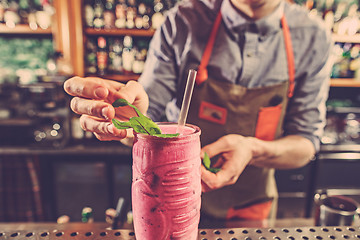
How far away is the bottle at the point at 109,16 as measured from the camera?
124 inches

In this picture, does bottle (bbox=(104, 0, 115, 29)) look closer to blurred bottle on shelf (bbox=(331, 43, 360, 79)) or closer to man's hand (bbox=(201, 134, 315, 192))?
man's hand (bbox=(201, 134, 315, 192))

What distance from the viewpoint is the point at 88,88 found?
67 centimetres

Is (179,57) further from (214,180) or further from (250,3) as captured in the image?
(214,180)

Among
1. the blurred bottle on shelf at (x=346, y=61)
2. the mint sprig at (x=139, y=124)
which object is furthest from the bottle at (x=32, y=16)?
the blurred bottle on shelf at (x=346, y=61)

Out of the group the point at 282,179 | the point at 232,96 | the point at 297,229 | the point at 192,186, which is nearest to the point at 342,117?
the point at 282,179

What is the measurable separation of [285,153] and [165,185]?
2.72 feet

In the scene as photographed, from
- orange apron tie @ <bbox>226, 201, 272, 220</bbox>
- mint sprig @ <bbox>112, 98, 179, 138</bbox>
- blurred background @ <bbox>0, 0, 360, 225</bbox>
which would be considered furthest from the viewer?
blurred background @ <bbox>0, 0, 360, 225</bbox>

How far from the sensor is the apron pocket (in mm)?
1373

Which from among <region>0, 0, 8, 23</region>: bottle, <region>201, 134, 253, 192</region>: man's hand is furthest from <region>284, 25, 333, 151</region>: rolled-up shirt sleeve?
<region>0, 0, 8, 23</region>: bottle

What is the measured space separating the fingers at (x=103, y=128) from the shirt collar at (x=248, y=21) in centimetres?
85

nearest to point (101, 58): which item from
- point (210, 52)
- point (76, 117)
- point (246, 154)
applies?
point (76, 117)

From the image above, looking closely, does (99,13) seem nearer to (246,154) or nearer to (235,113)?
(235,113)

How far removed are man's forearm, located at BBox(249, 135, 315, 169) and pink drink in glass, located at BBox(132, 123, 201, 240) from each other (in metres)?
0.56

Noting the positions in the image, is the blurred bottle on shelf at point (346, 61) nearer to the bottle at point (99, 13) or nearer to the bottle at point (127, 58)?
the bottle at point (127, 58)
